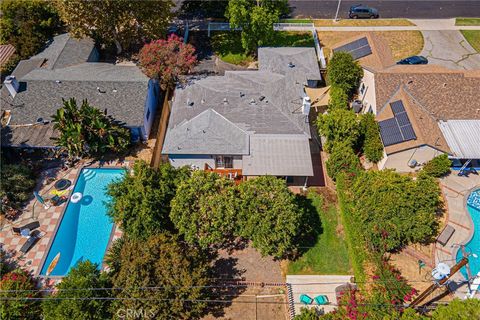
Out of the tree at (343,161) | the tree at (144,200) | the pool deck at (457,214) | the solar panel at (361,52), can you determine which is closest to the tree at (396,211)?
the pool deck at (457,214)

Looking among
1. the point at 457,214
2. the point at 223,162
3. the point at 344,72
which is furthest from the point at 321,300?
the point at 344,72

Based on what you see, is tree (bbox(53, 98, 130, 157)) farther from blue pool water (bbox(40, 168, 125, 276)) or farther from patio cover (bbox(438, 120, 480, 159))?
patio cover (bbox(438, 120, 480, 159))

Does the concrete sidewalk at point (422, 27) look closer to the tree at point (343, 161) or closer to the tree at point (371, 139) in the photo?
the tree at point (371, 139)

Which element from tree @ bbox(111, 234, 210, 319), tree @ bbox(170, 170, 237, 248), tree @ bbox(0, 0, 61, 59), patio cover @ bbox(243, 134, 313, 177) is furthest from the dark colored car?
tree @ bbox(0, 0, 61, 59)

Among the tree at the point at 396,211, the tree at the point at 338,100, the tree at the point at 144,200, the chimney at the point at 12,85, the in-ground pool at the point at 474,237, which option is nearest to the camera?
the tree at the point at 396,211

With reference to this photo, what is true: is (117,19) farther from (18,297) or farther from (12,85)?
(18,297)
